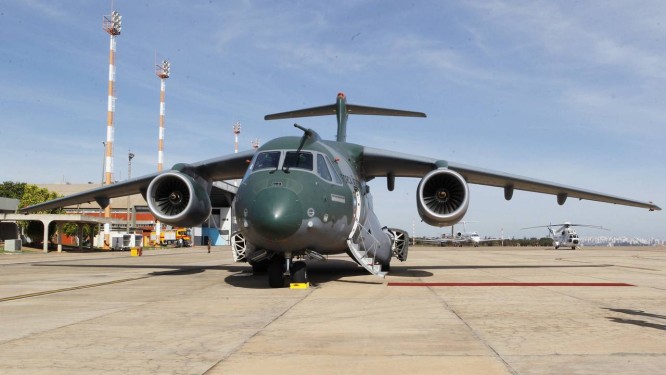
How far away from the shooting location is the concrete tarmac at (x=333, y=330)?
15.2 feet

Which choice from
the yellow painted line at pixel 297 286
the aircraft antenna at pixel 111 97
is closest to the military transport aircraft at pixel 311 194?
the yellow painted line at pixel 297 286

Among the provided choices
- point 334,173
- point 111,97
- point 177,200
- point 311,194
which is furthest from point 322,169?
point 111,97

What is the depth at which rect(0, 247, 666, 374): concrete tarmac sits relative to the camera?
4625 millimetres

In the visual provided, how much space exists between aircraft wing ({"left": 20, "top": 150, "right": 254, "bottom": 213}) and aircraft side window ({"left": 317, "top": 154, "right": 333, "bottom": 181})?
3.67 metres

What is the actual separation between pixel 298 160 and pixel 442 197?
4111 millimetres

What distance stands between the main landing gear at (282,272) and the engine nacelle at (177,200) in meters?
Answer: 3.40

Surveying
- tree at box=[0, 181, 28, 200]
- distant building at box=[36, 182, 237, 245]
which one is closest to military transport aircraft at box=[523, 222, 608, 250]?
distant building at box=[36, 182, 237, 245]

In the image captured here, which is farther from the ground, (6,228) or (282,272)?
(6,228)

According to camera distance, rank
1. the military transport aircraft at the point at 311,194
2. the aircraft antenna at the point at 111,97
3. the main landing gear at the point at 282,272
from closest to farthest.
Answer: the military transport aircraft at the point at 311,194
the main landing gear at the point at 282,272
the aircraft antenna at the point at 111,97

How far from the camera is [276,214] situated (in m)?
9.83

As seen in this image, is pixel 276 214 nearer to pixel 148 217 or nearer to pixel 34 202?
pixel 34 202

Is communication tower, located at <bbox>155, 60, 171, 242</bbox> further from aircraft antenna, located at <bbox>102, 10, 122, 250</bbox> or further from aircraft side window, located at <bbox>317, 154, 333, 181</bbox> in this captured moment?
aircraft side window, located at <bbox>317, 154, 333, 181</bbox>

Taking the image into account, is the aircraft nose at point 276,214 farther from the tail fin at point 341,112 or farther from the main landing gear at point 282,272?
the tail fin at point 341,112

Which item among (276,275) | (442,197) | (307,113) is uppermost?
(307,113)
